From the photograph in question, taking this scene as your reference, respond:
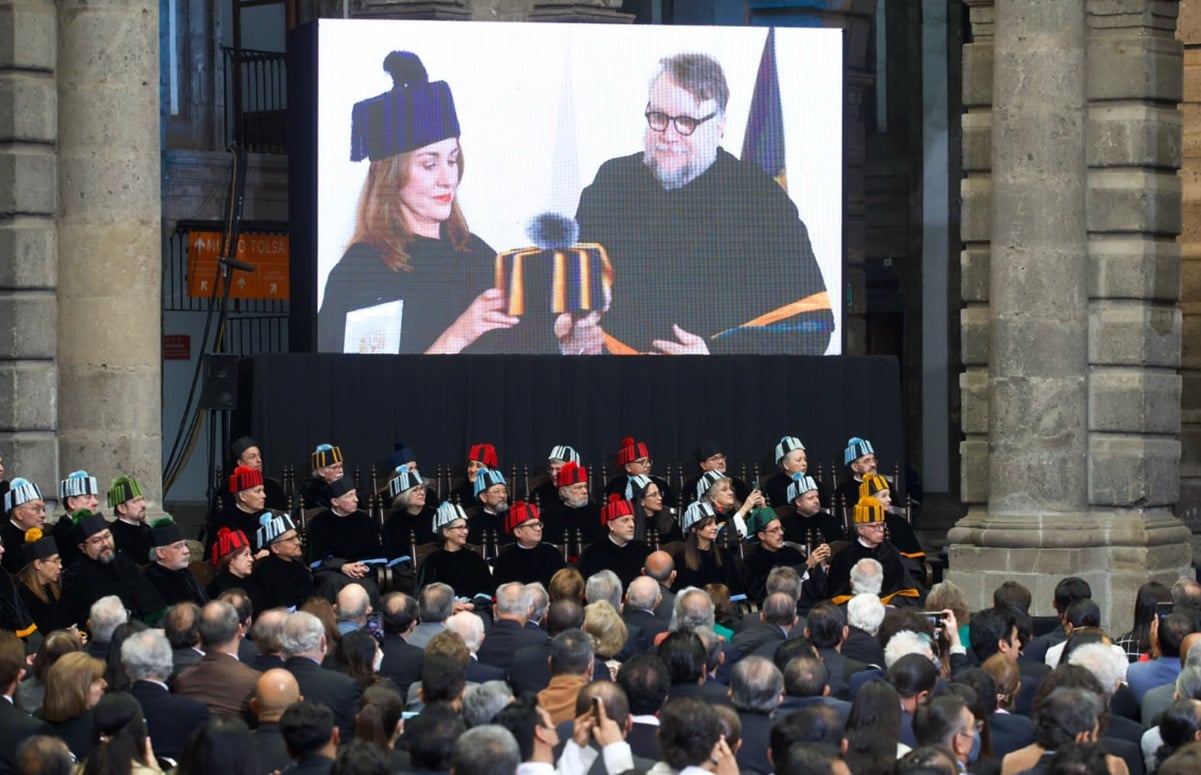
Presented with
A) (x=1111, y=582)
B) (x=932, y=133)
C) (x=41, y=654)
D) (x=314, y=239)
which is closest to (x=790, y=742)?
(x=41, y=654)

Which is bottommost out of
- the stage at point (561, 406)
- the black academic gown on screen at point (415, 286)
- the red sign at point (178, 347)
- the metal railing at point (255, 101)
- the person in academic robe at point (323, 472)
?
the person in academic robe at point (323, 472)

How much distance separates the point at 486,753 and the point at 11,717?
255 centimetres

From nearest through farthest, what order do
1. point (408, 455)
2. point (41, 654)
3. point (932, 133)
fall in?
point (41, 654) < point (408, 455) < point (932, 133)

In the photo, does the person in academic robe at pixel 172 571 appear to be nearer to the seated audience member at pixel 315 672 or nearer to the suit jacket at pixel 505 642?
the suit jacket at pixel 505 642

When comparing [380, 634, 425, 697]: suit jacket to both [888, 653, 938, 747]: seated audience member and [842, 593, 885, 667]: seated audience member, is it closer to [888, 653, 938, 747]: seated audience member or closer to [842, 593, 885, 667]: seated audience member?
[842, 593, 885, 667]: seated audience member

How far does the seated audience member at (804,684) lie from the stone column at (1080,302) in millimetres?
8307

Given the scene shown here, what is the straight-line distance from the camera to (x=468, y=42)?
18234mm

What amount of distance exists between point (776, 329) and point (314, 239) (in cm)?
357

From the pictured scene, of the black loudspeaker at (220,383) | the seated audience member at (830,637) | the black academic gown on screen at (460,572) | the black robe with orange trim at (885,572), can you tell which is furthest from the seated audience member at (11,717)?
the black loudspeaker at (220,383)

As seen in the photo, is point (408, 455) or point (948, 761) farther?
point (408, 455)

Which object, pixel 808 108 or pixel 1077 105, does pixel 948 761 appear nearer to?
pixel 1077 105

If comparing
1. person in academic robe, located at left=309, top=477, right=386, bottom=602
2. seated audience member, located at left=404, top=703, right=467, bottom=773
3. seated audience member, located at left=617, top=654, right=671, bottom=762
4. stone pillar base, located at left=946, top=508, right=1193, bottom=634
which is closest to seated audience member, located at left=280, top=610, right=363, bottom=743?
seated audience member, located at left=617, top=654, right=671, bottom=762

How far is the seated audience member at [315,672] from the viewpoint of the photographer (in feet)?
30.9

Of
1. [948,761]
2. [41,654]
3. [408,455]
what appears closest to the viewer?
[948,761]
